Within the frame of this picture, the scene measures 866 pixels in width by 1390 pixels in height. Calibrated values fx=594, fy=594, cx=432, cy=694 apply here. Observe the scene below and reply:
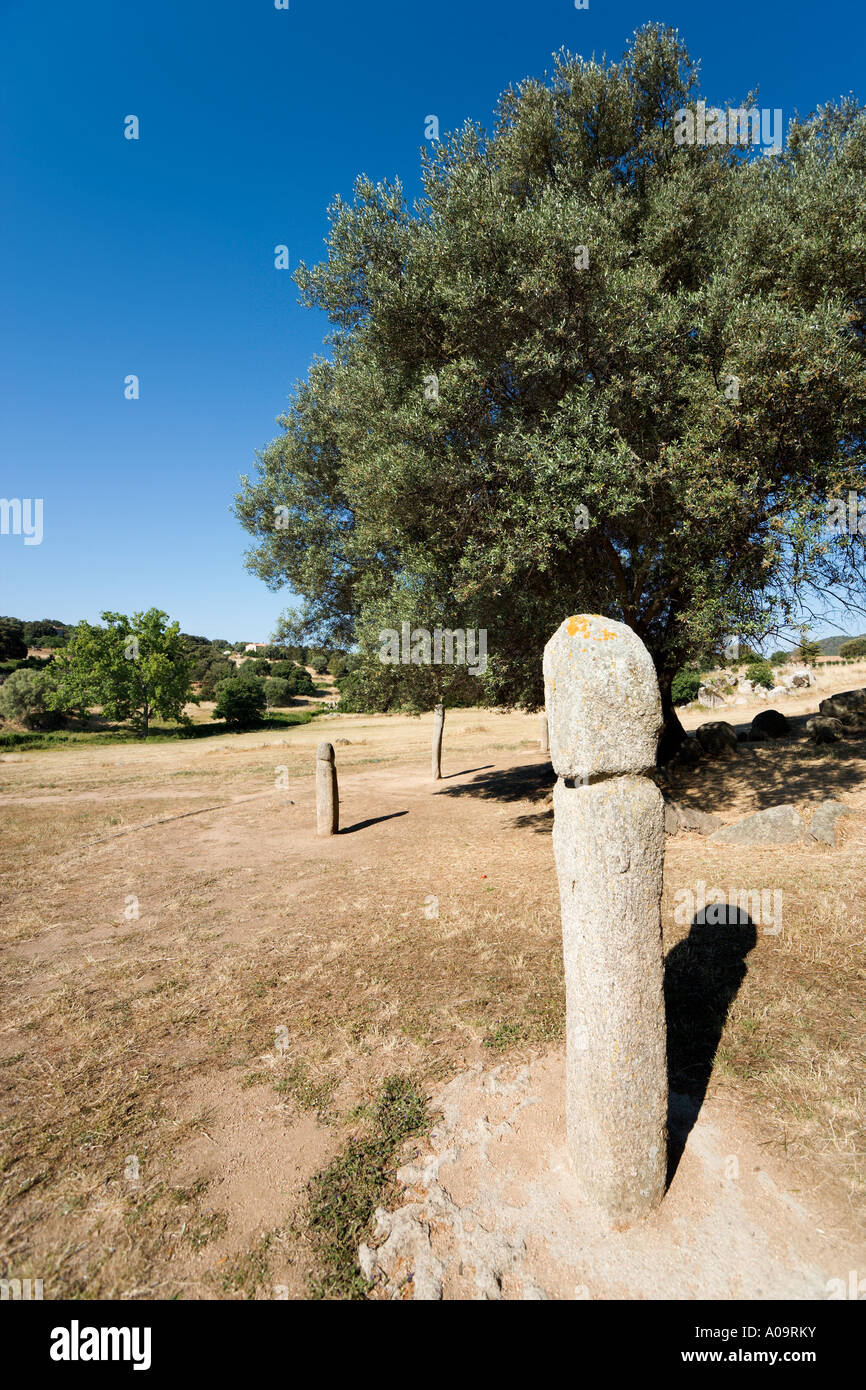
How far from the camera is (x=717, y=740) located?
17.8 metres

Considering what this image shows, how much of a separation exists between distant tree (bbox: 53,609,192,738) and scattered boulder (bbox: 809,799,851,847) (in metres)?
45.7

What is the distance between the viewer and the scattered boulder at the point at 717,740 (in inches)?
696

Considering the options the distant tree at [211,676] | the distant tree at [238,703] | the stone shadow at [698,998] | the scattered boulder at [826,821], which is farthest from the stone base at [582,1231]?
the distant tree at [211,676]

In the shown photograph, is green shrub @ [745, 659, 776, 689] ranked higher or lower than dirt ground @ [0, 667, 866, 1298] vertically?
higher

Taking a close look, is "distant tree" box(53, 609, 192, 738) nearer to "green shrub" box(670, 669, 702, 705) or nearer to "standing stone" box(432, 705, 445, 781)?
"standing stone" box(432, 705, 445, 781)

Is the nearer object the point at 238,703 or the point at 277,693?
the point at 238,703

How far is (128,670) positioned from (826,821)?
1917 inches

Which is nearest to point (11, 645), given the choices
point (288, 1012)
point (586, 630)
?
point (288, 1012)

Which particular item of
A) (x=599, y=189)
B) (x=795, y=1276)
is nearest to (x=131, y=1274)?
(x=795, y=1276)

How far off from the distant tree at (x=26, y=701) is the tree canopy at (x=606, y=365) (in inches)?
1889

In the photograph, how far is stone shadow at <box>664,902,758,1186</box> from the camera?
4.97 meters

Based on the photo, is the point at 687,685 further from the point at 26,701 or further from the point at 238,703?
the point at 26,701

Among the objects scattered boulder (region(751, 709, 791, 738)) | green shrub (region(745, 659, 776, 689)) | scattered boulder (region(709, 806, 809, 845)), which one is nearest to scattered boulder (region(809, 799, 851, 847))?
scattered boulder (region(709, 806, 809, 845))
